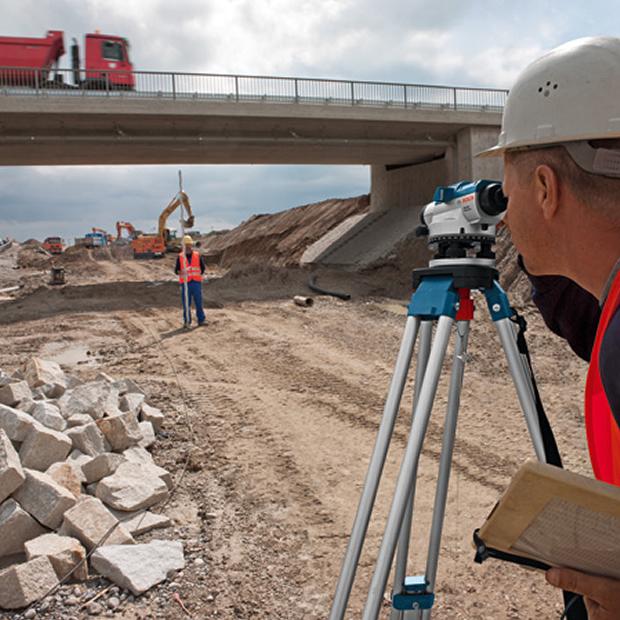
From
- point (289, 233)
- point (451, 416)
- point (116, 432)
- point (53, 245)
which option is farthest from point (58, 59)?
point (53, 245)

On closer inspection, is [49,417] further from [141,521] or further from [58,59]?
[58,59]

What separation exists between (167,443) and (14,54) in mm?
18599

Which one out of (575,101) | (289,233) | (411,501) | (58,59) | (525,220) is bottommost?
(411,501)

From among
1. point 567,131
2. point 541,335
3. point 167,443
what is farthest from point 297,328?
point 567,131

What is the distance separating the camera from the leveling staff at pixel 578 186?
850mm

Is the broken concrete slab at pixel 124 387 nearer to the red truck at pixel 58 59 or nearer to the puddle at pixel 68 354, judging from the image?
the puddle at pixel 68 354

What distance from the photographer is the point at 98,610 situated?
2.87m

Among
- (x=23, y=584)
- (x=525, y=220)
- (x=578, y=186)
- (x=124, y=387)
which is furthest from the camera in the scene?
(x=124, y=387)

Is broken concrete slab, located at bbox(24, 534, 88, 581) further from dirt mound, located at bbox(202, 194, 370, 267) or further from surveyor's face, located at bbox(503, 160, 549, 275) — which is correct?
dirt mound, located at bbox(202, 194, 370, 267)

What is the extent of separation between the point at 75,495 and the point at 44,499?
0.92 feet

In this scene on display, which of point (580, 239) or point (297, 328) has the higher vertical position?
point (580, 239)

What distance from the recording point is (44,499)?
3.35m

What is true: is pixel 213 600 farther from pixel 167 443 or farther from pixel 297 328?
pixel 297 328

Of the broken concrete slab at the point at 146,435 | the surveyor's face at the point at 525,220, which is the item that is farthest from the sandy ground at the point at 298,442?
the surveyor's face at the point at 525,220
